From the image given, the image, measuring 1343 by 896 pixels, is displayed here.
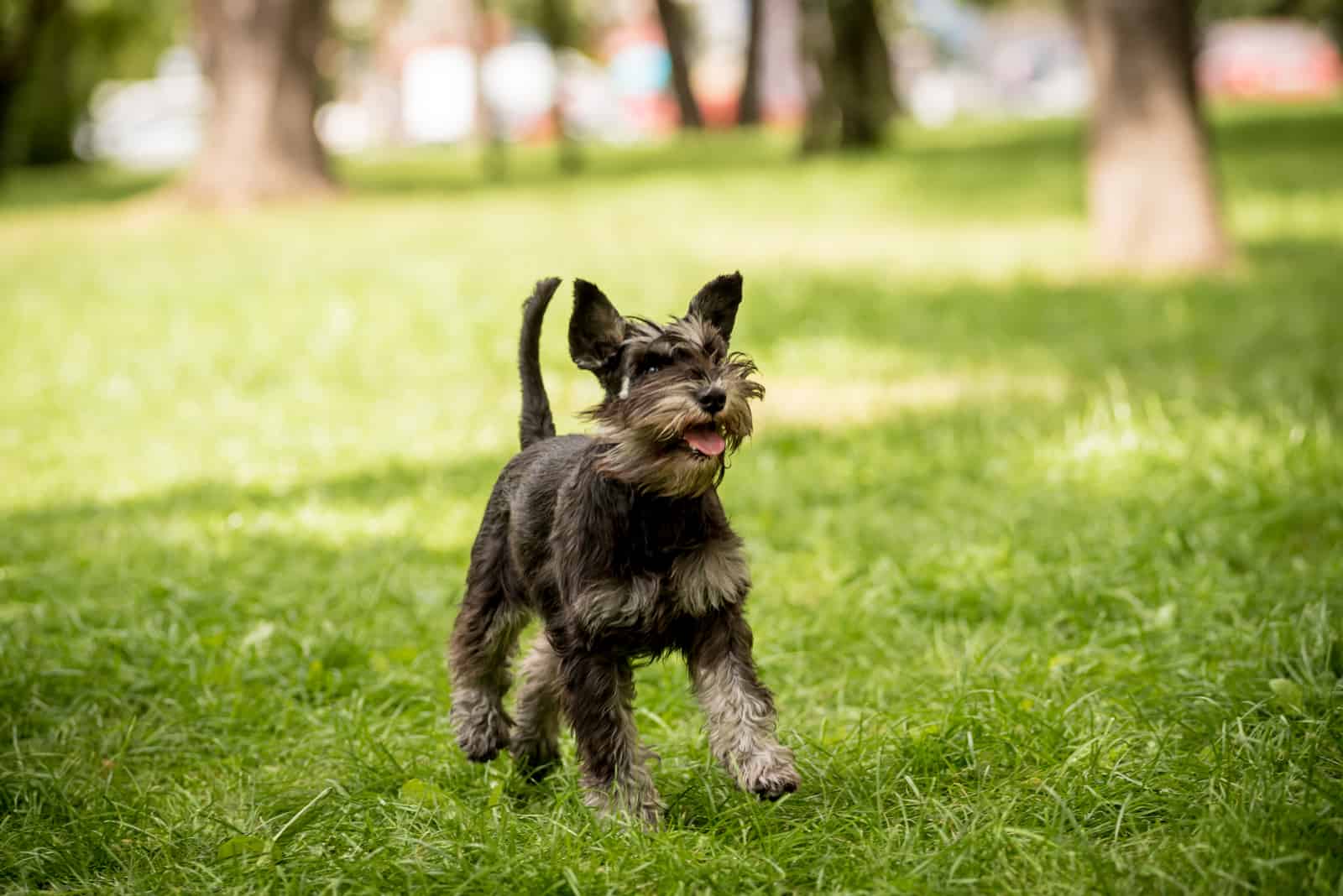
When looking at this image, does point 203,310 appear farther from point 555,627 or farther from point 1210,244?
point 555,627

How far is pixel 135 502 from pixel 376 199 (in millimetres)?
15094

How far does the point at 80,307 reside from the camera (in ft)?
49.1

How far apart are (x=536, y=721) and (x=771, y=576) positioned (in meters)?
2.35

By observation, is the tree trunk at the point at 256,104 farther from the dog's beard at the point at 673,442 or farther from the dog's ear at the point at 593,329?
the dog's beard at the point at 673,442

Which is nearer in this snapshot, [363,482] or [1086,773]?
[1086,773]

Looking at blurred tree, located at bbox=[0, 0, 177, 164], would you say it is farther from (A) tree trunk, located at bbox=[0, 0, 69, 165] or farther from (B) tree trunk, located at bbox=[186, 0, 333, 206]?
(B) tree trunk, located at bbox=[186, 0, 333, 206]

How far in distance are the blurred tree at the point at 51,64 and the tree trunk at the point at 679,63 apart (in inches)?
560

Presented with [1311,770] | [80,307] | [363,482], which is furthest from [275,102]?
[1311,770]

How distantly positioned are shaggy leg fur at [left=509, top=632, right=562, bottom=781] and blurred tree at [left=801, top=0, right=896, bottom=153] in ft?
78.0

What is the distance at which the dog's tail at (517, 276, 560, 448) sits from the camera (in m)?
4.54

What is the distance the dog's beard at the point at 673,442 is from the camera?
376 cm

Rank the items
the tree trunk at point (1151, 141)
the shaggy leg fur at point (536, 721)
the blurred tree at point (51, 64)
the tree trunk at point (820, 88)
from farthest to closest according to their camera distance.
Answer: the blurred tree at point (51, 64), the tree trunk at point (820, 88), the tree trunk at point (1151, 141), the shaggy leg fur at point (536, 721)

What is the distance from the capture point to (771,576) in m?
6.75

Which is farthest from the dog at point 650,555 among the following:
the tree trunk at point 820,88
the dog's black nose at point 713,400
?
Result: the tree trunk at point 820,88
